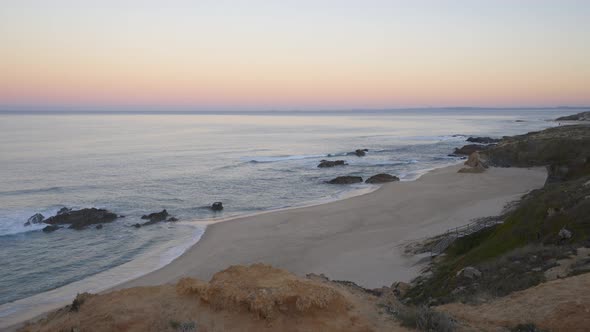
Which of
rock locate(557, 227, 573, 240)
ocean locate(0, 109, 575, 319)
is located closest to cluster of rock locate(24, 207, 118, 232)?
ocean locate(0, 109, 575, 319)

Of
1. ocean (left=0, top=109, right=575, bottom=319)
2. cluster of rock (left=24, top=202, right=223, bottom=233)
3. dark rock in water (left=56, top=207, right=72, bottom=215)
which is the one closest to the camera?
ocean (left=0, top=109, right=575, bottom=319)

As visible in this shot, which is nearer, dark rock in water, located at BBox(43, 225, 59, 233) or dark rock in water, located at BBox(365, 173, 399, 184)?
dark rock in water, located at BBox(43, 225, 59, 233)

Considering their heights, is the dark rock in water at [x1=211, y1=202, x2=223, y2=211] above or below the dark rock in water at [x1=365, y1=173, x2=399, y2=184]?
below

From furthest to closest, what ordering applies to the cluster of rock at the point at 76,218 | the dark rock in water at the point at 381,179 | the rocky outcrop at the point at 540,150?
the dark rock in water at the point at 381,179
the rocky outcrop at the point at 540,150
the cluster of rock at the point at 76,218

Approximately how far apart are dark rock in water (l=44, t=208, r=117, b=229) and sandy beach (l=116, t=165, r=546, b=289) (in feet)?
26.6

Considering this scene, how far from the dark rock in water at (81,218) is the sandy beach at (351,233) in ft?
26.6

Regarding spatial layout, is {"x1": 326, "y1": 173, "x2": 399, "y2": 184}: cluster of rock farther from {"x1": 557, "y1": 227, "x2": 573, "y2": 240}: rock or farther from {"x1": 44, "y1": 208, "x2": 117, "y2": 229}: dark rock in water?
{"x1": 557, "y1": 227, "x2": 573, "y2": 240}: rock

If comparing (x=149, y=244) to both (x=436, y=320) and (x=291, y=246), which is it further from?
(x=436, y=320)

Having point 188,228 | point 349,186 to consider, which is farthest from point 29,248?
point 349,186

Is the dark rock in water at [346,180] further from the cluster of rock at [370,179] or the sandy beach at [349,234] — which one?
the sandy beach at [349,234]

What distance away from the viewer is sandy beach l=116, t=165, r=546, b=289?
2019 cm

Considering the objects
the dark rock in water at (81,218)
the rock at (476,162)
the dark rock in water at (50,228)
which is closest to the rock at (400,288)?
the dark rock in water at (81,218)

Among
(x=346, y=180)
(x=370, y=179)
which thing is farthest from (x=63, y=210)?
(x=370, y=179)

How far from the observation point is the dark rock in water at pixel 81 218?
30.0 metres
